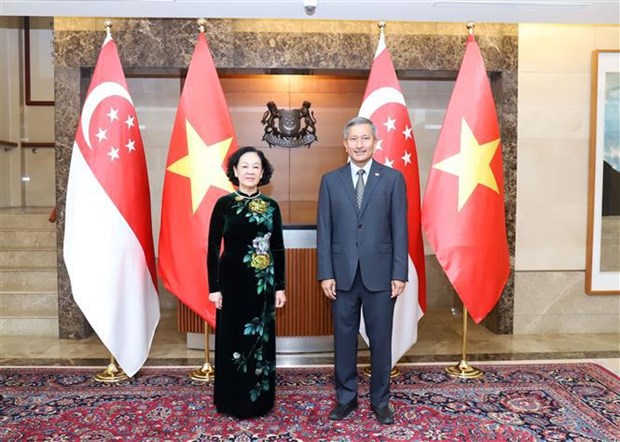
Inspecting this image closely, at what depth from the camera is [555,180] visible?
5.35m

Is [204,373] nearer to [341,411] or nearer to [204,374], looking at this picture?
[204,374]

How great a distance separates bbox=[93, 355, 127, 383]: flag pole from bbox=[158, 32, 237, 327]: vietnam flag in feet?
2.46

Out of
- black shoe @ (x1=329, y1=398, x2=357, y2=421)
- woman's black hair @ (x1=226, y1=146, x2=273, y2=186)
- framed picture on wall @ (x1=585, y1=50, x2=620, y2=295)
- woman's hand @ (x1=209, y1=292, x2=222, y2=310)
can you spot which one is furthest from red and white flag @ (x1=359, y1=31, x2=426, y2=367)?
framed picture on wall @ (x1=585, y1=50, x2=620, y2=295)

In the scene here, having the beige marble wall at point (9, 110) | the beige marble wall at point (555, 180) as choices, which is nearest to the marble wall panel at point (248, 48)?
the beige marble wall at point (555, 180)

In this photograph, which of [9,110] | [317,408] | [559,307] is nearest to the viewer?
[317,408]

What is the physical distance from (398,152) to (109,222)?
2060mm

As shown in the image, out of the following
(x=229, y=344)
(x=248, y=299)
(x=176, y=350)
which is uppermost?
(x=248, y=299)

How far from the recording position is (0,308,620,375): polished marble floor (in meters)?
4.52

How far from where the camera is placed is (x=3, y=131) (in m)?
7.83

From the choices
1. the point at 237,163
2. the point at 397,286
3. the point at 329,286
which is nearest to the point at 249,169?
the point at 237,163

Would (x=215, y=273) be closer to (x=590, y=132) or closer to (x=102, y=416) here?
(x=102, y=416)

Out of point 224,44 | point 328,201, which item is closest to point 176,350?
point 328,201

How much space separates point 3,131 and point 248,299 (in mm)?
6195

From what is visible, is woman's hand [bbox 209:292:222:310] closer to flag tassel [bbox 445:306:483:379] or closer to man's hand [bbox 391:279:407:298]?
man's hand [bbox 391:279:407:298]
